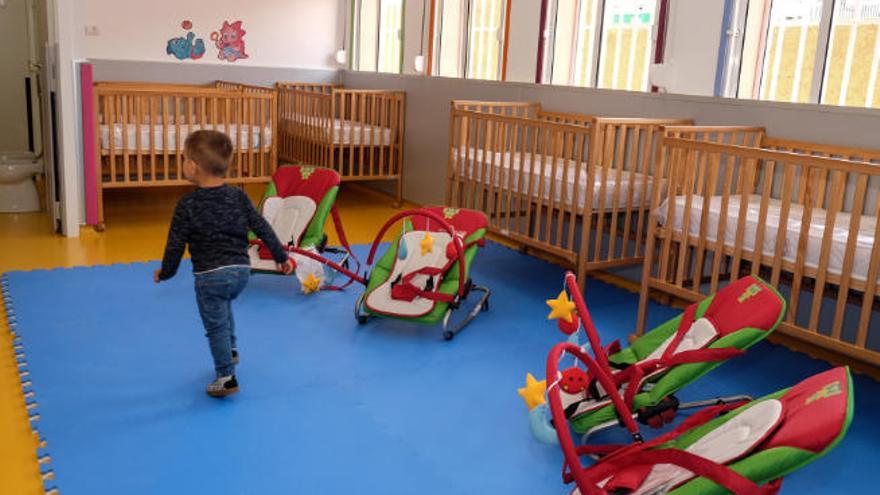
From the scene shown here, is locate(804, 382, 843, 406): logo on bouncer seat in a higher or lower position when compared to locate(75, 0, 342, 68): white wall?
lower

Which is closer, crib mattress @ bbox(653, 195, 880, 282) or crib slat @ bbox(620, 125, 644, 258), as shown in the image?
crib mattress @ bbox(653, 195, 880, 282)

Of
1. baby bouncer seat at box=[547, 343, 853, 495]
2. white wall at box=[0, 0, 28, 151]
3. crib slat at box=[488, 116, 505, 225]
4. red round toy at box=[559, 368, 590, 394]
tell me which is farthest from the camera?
white wall at box=[0, 0, 28, 151]

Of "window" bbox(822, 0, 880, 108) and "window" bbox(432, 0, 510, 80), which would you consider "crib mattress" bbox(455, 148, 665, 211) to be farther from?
"window" bbox(432, 0, 510, 80)

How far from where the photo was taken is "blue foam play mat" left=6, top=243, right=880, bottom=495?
2285 mm

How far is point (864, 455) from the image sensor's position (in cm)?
257

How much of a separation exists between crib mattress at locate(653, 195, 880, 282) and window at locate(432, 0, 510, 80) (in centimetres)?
263

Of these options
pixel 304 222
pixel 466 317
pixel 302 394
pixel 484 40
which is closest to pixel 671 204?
pixel 466 317

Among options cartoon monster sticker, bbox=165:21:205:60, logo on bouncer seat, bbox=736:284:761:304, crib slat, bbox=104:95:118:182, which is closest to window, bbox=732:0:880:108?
logo on bouncer seat, bbox=736:284:761:304

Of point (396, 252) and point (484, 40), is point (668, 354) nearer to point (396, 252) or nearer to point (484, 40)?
point (396, 252)

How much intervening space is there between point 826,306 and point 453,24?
12.8ft

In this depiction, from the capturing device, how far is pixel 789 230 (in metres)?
3.04

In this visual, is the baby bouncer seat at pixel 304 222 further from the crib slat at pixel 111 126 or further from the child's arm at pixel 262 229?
the crib slat at pixel 111 126

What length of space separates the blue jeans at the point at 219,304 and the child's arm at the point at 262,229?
0.12m

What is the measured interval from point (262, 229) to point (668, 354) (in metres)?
1.47
